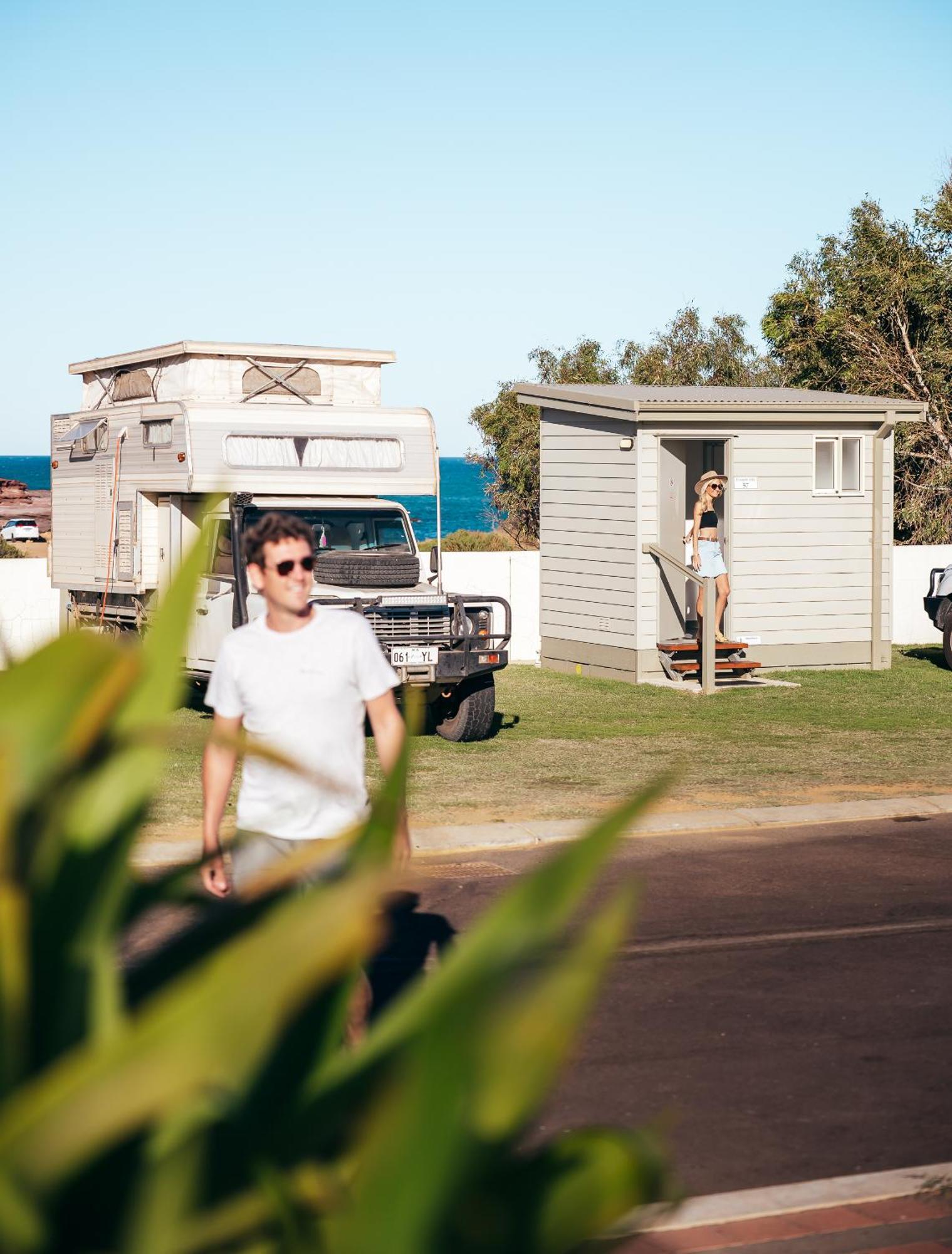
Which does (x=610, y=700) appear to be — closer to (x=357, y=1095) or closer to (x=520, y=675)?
(x=520, y=675)

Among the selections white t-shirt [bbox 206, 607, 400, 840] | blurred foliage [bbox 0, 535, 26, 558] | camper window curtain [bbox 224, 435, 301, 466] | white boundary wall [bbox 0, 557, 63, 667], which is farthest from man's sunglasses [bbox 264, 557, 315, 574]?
blurred foliage [bbox 0, 535, 26, 558]

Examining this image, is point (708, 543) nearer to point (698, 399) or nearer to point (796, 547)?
point (796, 547)

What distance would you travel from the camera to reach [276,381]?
16.0m

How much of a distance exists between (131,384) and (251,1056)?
16760 mm

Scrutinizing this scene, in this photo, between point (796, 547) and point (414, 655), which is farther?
point (796, 547)

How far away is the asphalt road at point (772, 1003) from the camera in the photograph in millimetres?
5453

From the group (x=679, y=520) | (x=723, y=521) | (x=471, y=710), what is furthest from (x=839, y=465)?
(x=471, y=710)

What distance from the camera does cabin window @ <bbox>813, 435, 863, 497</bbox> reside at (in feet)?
69.6

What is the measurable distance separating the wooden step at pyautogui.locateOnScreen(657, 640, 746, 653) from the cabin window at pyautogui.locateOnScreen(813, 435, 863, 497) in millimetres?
2866

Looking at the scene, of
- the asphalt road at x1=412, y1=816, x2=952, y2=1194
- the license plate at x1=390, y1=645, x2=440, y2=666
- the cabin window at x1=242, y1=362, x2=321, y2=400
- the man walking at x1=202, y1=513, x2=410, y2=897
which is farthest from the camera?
the cabin window at x1=242, y1=362, x2=321, y2=400

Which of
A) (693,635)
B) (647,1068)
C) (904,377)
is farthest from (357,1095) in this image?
(904,377)

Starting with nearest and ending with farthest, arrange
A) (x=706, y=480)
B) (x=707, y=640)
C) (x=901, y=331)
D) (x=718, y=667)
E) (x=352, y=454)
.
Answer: (x=352, y=454) < (x=707, y=640) < (x=718, y=667) < (x=706, y=480) < (x=901, y=331)

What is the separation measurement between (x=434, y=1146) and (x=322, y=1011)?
245mm

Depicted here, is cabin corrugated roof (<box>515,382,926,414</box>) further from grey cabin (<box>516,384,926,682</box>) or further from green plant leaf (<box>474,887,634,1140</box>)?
green plant leaf (<box>474,887,634,1140</box>)
